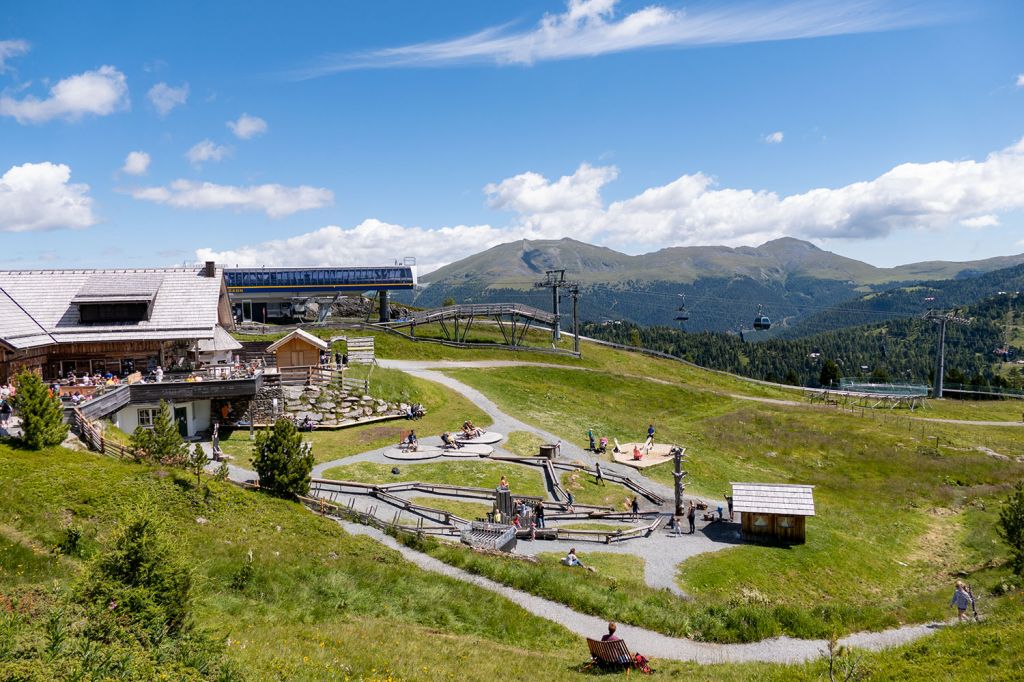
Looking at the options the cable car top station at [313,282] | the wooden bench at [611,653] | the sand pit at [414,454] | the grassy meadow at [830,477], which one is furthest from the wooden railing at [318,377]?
the cable car top station at [313,282]

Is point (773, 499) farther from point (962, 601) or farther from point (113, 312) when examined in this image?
point (113, 312)

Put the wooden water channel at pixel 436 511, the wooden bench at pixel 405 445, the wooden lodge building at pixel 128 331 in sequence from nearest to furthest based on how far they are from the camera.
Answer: the wooden water channel at pixel 436 511, the wooden lodge building at pixel 128 331, the wooden bench at pixel 405 445

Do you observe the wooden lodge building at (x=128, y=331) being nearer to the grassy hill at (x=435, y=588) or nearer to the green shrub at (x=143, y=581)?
the grassy hill at (x=435, y=588)

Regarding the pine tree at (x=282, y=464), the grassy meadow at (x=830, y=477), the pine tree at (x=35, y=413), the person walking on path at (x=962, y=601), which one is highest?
the pine tree at (x=35, y=413)

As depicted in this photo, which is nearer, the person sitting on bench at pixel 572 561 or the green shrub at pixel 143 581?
the green shrub at pixel 143 581

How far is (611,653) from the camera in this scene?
55.8 ft

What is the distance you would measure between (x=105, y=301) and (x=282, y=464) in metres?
22.6

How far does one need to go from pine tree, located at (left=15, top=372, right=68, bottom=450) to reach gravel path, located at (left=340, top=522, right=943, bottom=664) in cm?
1629

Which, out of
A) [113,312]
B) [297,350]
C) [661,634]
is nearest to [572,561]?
[661,634]

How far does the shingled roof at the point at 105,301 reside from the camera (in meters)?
40.5

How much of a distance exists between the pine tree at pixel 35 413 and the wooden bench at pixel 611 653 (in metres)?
21.6

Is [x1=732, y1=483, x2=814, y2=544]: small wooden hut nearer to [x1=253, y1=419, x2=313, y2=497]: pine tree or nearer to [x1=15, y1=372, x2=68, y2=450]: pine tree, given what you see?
[x1=253, y1=419, x2=313, y2=497]: pine tree

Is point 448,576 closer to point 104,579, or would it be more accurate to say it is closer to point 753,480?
point 104,579

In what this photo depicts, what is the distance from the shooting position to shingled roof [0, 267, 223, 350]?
133 feet
